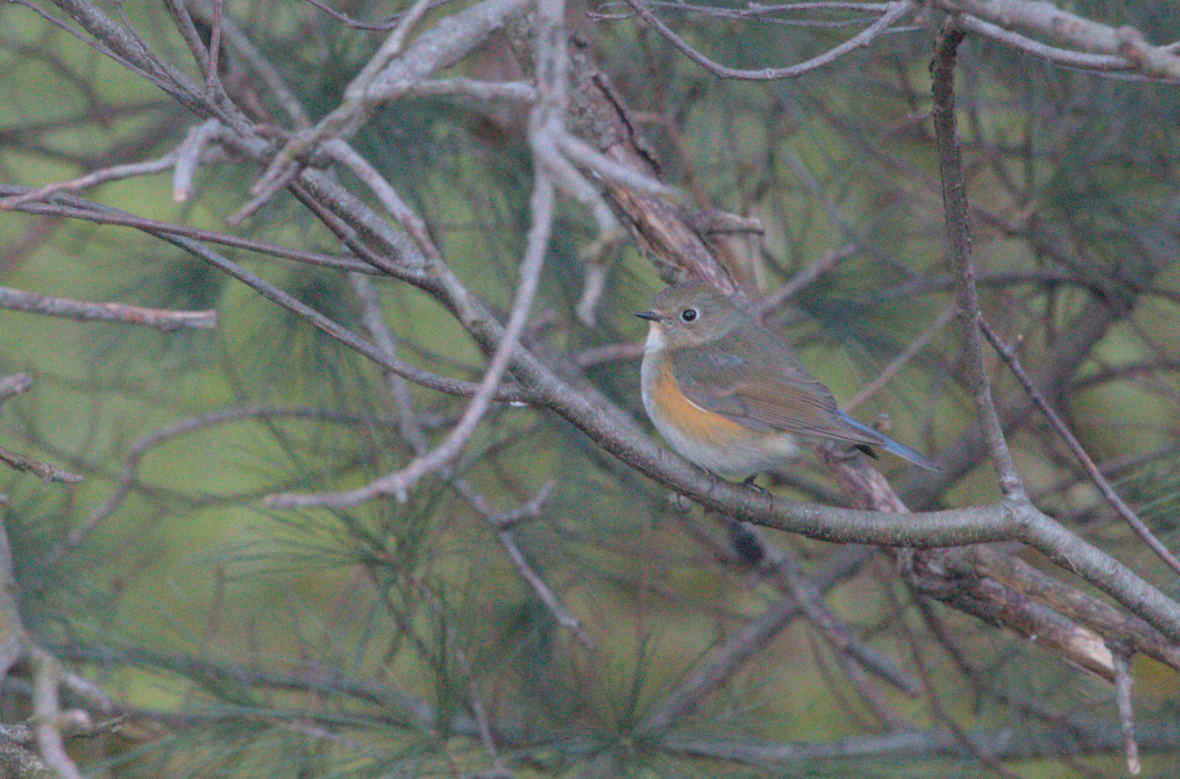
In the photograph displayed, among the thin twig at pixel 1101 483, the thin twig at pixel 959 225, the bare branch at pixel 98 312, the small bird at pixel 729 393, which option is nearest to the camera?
the bare branch at pixel 98 312

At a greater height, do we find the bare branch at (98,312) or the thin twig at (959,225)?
the thin twig at (959,225)

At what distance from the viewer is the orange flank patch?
297 cm

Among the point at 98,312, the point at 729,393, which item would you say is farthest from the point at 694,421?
the point at 98,312

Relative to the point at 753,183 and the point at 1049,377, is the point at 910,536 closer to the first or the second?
the point at 1049,377

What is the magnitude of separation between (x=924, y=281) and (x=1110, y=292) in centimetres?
60

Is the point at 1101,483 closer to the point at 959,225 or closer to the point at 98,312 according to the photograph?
the point at 959,225

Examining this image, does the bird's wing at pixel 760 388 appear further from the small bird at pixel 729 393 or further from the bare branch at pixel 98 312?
the bare branch at pixel 98 312

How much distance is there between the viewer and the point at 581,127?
2949 millimetres

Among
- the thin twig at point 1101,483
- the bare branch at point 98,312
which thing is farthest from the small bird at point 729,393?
the bare branch at point 98,312

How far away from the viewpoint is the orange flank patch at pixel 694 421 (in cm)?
297

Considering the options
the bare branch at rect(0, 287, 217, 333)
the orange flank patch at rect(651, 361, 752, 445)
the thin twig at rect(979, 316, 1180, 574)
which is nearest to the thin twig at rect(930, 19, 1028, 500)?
the thin twig at rect(979, 316, 1180, 574)

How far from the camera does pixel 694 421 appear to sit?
2.99 meters

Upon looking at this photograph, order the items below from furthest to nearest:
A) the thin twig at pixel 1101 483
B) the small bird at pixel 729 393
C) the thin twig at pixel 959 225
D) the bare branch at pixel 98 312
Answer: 1. the small bird at pixel 729 393
2. the thin twig at pixel 1101 483
3. the thin twig at pixel 959 225
4. the bare branch at pixel 98 312

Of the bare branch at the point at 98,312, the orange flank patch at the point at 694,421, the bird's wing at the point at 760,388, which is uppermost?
the bird's wing at the point at 760,388
